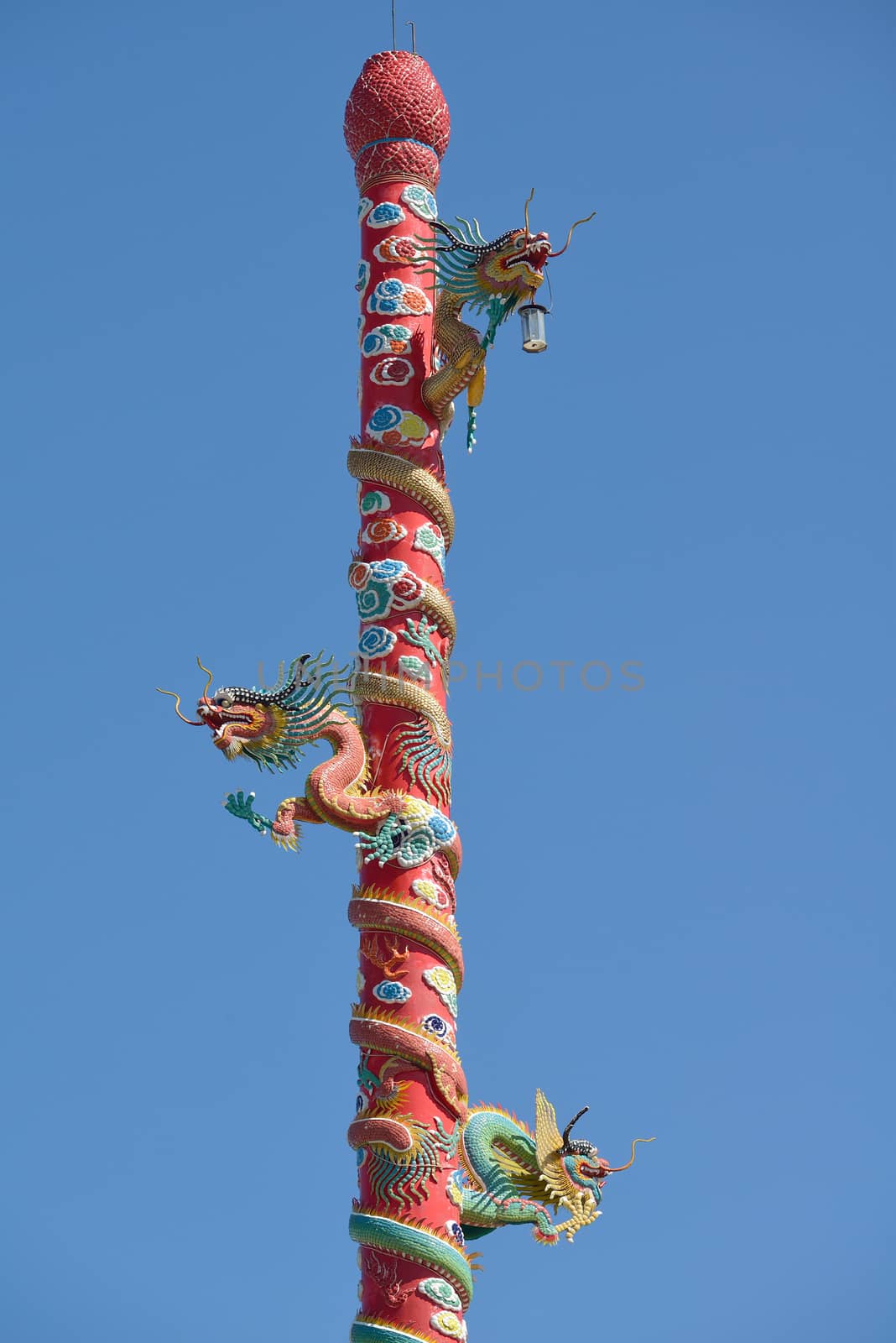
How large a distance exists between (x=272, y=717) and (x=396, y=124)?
5104 millimetres

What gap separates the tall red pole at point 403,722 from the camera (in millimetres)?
14227

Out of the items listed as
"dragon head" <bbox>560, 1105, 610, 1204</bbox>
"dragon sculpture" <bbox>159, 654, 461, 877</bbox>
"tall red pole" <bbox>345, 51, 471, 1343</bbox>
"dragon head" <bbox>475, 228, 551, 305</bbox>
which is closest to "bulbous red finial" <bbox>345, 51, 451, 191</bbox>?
"tall red pole" <bbox>345, 51, 471, 1343</bbox>

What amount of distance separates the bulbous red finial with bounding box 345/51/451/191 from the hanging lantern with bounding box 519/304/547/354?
1910mm

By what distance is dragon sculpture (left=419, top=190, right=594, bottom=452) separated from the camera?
1612 cm

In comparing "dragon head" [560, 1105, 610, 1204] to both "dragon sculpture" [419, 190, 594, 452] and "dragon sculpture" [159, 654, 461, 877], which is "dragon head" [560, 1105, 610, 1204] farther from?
"dragon sculpture" [419, 190, 594, 452]

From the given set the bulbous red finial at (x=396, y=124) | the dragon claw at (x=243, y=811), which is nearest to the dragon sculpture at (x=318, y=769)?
the dragon claw at (x=243, y=811)

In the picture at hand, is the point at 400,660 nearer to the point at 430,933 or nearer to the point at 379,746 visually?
the point at 379,746

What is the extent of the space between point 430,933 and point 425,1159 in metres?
1.48

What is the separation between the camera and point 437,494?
16234 mm

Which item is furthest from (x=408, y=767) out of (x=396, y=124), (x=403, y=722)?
(x=396, y=124)

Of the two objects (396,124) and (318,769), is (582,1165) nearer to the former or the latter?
(318,769)

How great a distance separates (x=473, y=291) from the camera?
54.0 ft

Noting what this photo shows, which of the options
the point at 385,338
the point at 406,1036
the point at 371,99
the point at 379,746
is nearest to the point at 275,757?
the point at 379,746

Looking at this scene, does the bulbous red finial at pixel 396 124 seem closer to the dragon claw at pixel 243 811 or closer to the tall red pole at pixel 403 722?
the tall red pole at pixel 403 722
